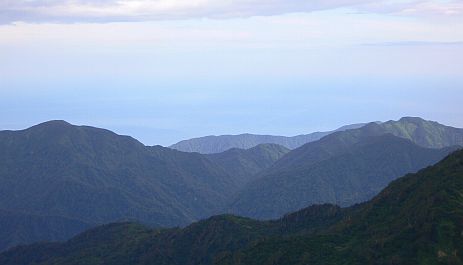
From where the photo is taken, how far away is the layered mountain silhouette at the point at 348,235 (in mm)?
110688

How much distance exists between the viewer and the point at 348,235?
12900 cm

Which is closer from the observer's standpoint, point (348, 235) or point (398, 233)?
point (398, 233)

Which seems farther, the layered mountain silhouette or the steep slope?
the layered mountain silhouette

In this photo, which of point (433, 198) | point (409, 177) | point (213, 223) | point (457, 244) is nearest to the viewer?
point (457, 244)

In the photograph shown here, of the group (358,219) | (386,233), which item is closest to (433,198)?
(386,233)

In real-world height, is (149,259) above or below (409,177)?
below

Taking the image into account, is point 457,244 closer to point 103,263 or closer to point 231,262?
point 231,262

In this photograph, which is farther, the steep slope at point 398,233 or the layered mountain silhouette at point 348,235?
the layered mountain silhouette at point 348,235

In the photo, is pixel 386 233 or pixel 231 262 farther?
pixel 231 262

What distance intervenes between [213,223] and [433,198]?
6201 centimetres

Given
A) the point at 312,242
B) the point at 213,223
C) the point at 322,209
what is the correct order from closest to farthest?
the point at 312,242, the point at 322,209, the point at 213,223

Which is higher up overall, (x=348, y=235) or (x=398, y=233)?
(x=398, y=233)

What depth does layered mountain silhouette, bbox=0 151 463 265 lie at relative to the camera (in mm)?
110688

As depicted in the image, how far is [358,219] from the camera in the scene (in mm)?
134000
